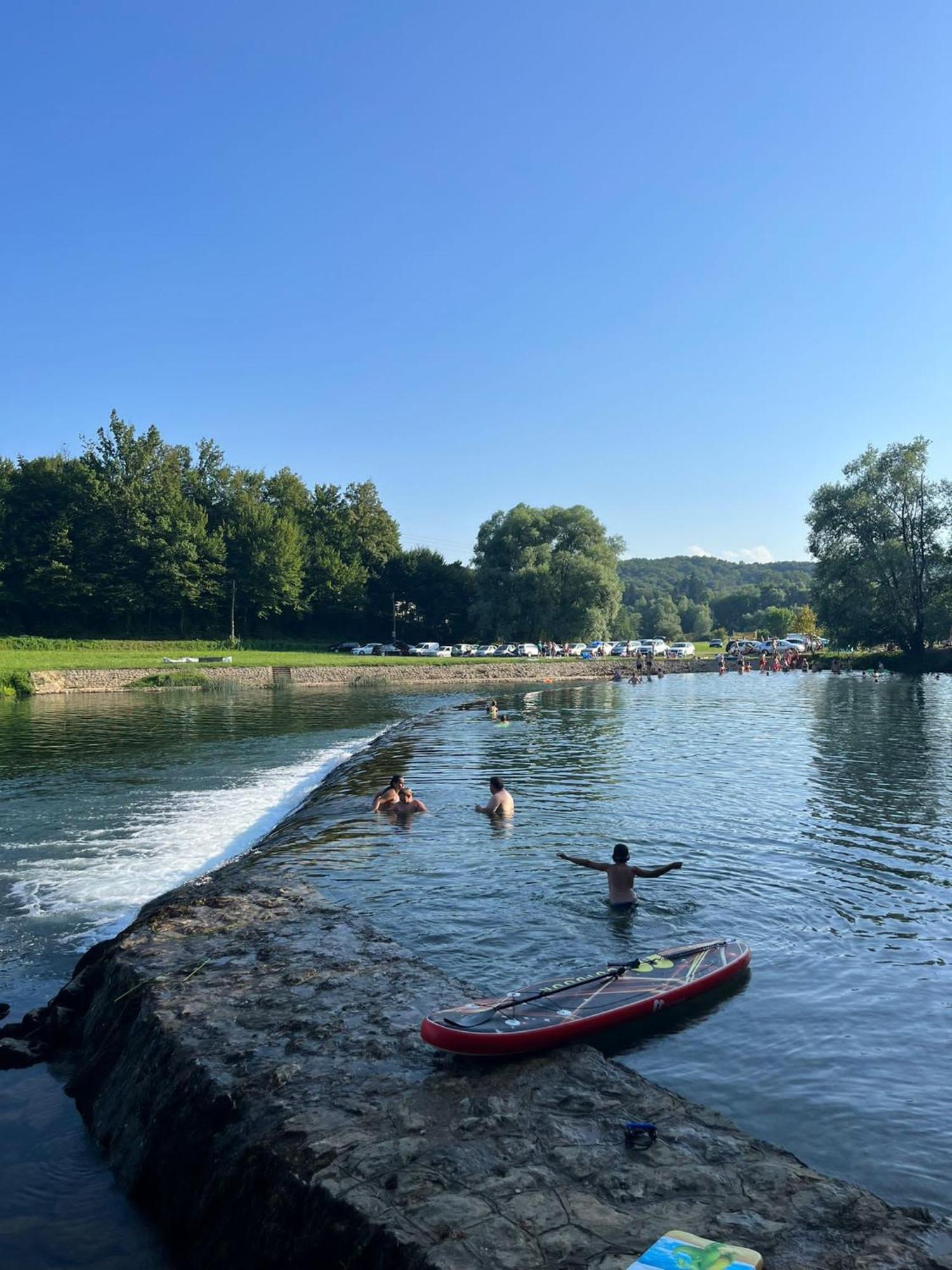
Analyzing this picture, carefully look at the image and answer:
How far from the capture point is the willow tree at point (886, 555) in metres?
79.1

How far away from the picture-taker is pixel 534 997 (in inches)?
378

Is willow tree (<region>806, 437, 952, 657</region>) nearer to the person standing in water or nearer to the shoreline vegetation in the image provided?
the shoreline vegetation

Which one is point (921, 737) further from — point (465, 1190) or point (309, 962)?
point (465, 1190)

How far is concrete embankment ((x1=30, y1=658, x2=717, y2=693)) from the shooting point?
64.6 metres

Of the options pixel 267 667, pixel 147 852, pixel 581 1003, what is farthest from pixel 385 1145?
pixel 267 667

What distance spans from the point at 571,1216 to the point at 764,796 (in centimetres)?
2034

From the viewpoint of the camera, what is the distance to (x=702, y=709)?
172 ft

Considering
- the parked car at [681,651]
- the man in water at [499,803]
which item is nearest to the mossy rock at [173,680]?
the man in water at [499,803]

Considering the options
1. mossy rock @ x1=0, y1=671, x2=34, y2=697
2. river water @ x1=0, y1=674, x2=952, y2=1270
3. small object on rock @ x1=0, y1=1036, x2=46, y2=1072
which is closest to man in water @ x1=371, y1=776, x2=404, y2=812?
river water @ x1=0, y1=674, x2=952, y2=1270

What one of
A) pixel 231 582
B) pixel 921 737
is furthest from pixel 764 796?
pixel 231 582

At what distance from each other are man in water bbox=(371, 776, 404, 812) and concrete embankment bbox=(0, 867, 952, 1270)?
10.7 m

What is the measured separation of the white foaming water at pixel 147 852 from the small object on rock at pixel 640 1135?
33.2 ft

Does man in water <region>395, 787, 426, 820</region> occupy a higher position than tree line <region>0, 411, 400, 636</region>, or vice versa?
tree line <region>0, 411, 400, 636</region>

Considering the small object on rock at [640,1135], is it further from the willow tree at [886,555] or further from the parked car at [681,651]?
the parked car at [681,651]
